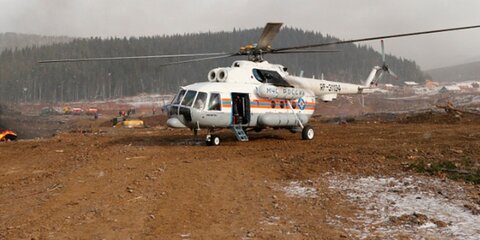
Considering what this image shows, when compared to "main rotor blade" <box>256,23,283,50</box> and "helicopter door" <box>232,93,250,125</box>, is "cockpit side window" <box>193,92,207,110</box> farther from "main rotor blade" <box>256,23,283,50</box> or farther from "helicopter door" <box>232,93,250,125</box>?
"main rotor blade" <box>256,23,283,50</box>

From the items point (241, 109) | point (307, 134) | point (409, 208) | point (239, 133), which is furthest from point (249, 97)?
point (409, 208)

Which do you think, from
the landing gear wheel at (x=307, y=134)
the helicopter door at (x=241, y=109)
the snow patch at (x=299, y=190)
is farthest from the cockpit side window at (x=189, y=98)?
the snow patch at (x=299, y=190)

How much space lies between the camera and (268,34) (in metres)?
15.4

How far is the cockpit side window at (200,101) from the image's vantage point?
588 inches

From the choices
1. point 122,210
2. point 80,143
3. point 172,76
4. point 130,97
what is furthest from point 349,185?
point 172,76

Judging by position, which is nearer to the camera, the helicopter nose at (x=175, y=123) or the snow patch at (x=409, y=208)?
the snow patch at (x=409, y=208)

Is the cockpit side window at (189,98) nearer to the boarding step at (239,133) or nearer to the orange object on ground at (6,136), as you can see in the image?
the boarding step at (239,133)

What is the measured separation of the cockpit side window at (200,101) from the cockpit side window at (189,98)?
0.60ft

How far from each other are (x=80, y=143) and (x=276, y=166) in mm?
11947

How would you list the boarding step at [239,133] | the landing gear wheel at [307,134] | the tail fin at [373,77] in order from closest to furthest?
the boarding step at [239,133] → the landing gear wheel at [307,134] → the tail fin at [373,77]

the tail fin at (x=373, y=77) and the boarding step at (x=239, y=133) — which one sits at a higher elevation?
the tail fin at (x=373, y=77)

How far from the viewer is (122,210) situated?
708 centimetres

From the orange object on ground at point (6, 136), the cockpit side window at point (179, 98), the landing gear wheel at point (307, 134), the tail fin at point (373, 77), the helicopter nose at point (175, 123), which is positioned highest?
the tail fin at point (373, 77)

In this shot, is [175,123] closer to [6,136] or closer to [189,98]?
[189,98]
